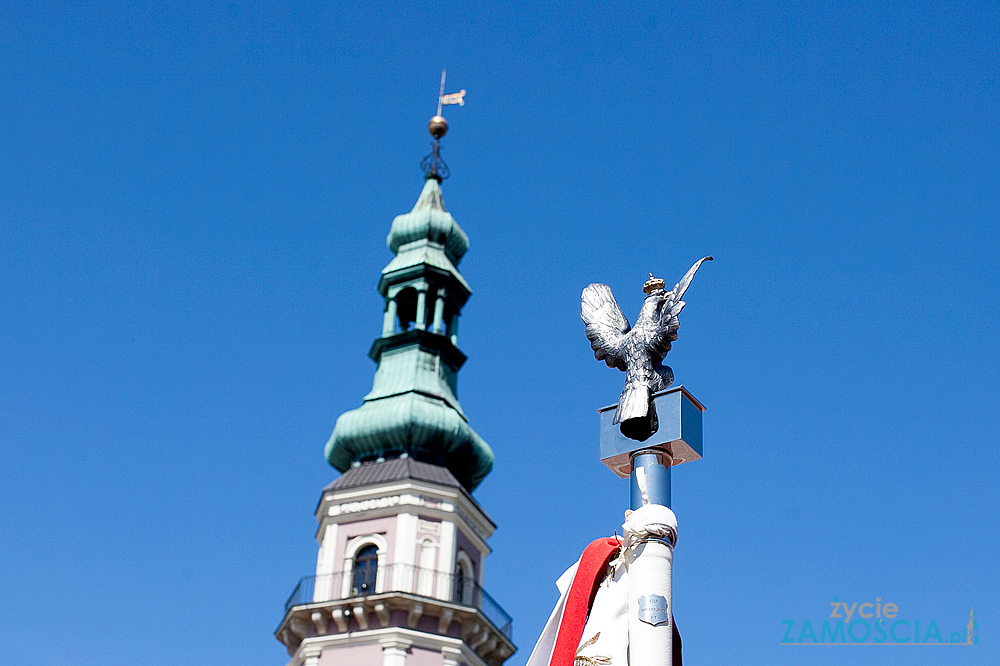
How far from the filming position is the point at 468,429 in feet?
150

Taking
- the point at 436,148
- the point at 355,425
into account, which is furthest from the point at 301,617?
the point at 436,148

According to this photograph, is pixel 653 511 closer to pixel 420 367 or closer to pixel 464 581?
pixel 464 581

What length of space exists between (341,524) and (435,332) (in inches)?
292

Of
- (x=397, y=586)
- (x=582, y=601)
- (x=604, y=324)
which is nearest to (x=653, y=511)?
(x=582, y=601)

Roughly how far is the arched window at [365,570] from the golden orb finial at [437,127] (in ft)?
56.8

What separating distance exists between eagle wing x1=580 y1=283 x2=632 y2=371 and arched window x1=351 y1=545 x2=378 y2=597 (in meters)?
31.9

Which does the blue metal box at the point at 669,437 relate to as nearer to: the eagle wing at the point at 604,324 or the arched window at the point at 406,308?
the eagle wing at the point at 604,324

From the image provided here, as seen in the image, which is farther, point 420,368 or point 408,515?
point 420,368

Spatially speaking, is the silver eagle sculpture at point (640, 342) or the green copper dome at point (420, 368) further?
the green copper dome at point (420, 368)

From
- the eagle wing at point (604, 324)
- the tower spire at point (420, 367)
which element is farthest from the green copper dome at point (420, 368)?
the eagle wing at point (604, 324)

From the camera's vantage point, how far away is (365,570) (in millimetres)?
42125

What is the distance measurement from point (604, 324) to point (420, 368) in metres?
36.2

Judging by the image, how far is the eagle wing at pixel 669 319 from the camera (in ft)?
32.5

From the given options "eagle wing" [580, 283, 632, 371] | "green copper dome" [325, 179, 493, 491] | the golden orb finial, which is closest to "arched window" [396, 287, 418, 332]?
"green copper dome" [325, 179, 493, 491]
